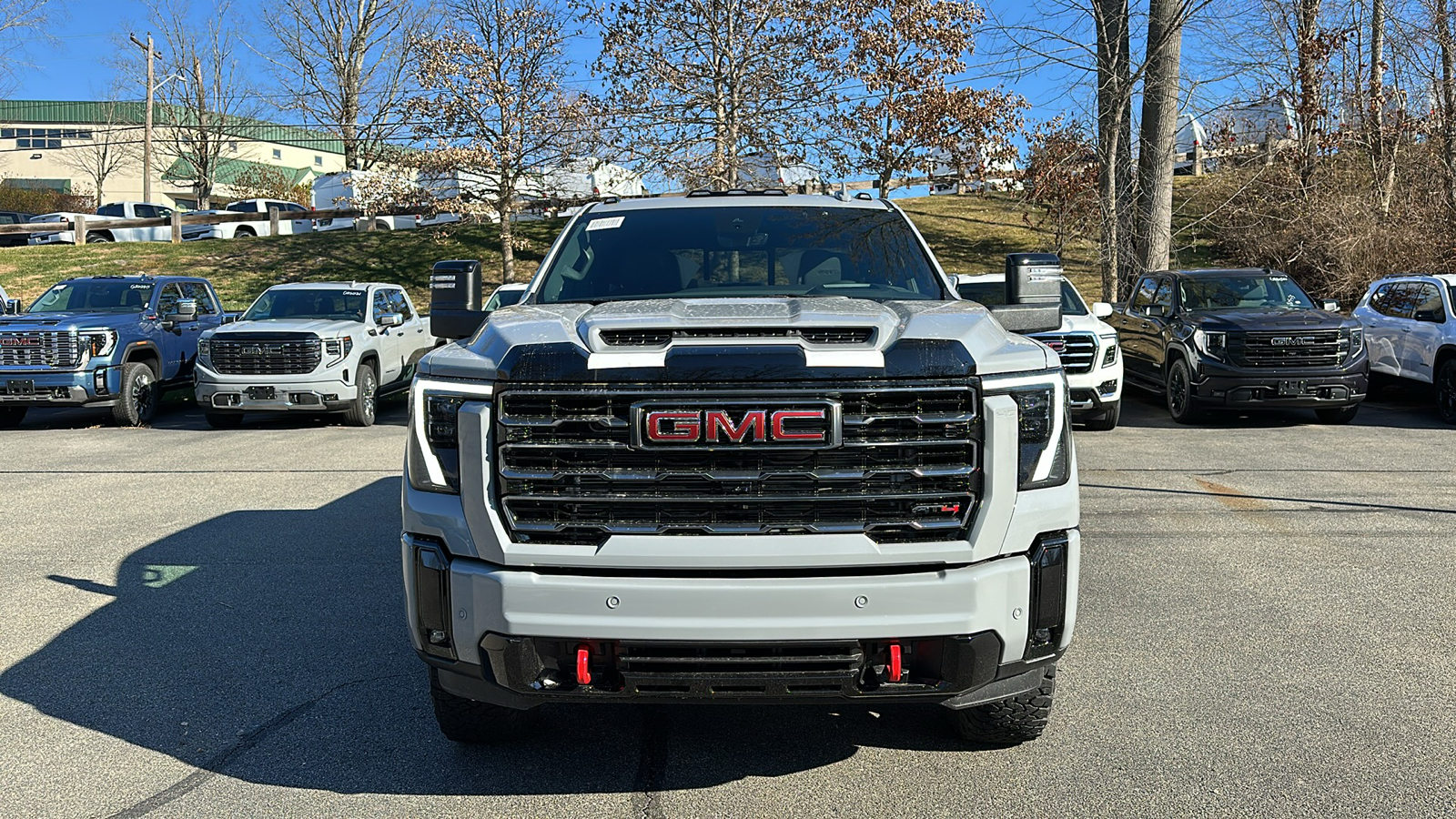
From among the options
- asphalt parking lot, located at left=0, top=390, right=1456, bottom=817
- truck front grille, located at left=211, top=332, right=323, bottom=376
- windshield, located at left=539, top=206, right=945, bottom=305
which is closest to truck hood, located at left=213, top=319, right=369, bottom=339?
truck front grille, located at left=211, top=332, right=323, bottom=376

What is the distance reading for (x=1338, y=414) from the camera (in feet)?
44.6

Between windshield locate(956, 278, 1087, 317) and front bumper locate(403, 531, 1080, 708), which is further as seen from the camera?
windshield locate(956, 278, 1087, 317)

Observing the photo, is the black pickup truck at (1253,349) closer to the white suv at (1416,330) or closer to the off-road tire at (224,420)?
the white suv at (1416,330)

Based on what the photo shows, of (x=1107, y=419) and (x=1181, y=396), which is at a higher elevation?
(x=1181, y=396)

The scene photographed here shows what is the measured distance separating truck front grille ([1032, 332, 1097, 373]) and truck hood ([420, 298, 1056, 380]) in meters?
9.05

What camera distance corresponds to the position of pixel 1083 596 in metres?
6.05

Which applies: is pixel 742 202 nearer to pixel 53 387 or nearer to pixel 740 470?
pixel 740 470

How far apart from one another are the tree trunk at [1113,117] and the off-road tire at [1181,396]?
20.4 feet

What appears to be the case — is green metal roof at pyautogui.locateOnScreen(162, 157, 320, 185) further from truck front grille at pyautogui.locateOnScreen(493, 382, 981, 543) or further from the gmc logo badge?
the gmc logo badge

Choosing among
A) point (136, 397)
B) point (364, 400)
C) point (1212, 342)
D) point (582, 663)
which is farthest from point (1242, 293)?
point (136, 397)

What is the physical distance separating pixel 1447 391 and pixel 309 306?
46.1 ft

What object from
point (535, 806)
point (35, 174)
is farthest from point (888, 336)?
point (35, 174)

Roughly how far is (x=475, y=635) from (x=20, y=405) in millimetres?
13720

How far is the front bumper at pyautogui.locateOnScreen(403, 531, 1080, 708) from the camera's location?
331 centimetres
